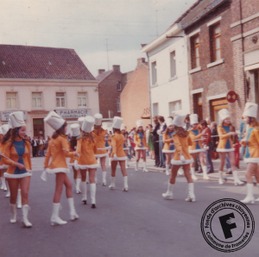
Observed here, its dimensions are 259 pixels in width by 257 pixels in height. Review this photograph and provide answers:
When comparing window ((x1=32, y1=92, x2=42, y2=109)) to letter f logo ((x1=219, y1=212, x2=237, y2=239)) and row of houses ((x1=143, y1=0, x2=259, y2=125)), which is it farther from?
letter f logo ((x1=219, y1=212, x2=237, y2=239))

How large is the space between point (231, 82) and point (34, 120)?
25.0 meters

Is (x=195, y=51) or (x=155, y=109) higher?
(x=195, y=51)

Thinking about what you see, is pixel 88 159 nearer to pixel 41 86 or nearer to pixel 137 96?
pixel 41 86

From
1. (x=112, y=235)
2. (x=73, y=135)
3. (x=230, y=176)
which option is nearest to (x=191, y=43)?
(x=230, y=176)

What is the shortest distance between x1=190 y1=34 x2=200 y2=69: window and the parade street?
37.2 ft

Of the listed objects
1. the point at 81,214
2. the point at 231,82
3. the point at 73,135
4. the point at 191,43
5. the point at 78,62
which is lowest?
the point at 81,214

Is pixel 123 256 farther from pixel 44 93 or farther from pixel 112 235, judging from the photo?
pixel 44 93

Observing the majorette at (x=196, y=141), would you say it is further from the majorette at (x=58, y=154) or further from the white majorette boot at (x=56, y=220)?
the white majorette boot at (x=56, y=220)

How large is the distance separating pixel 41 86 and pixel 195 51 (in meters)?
21.8

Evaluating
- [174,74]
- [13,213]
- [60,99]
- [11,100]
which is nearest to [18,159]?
[13,213]

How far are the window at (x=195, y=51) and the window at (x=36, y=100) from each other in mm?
21796

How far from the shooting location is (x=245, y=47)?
54.0 ft

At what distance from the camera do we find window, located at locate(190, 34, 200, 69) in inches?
821

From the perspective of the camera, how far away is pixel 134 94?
41781 mm
